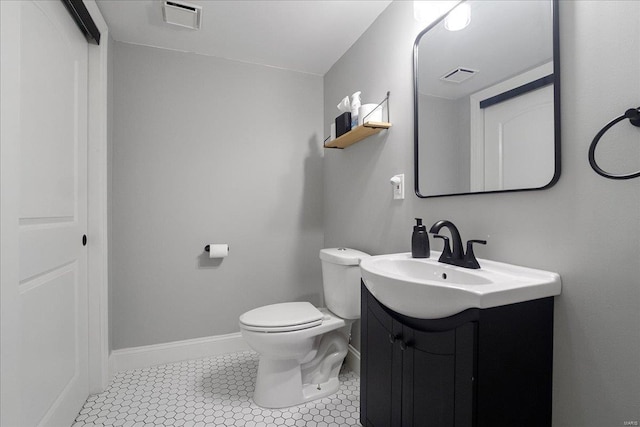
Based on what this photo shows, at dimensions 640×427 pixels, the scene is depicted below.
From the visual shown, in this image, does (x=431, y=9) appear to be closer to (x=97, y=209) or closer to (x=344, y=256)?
(x=344, y=256)

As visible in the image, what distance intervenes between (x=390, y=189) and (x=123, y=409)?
181cm

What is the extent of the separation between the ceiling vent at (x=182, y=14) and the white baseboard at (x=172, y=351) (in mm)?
2025

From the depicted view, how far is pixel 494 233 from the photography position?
1.11 m

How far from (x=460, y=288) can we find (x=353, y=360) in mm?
1396

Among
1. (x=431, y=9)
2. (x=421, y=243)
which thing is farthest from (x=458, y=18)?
(x=421, y=243)

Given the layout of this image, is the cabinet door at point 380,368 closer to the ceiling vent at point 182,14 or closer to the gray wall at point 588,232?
the gray wall at point 588,232

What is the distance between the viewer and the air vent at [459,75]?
1.22m

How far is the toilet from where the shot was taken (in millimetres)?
1526

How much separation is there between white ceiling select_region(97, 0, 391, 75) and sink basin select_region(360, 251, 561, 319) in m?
1.45

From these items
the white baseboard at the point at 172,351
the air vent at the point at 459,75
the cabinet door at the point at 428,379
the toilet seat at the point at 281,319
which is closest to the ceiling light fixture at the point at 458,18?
the air vent at the point at 459,75

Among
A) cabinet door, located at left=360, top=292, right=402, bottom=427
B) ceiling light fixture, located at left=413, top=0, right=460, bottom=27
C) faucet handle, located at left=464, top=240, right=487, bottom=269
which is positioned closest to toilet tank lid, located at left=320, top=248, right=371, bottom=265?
cabinet door, located at left=360, top=292, right=402, bottom=427

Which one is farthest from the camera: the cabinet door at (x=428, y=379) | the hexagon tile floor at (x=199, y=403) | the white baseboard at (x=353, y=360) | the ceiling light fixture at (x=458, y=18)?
the white baseboard at (x=353, y=360)

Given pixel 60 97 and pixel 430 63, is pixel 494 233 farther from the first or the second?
pixel 60 97

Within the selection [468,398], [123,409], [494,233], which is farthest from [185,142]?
[468,398]
